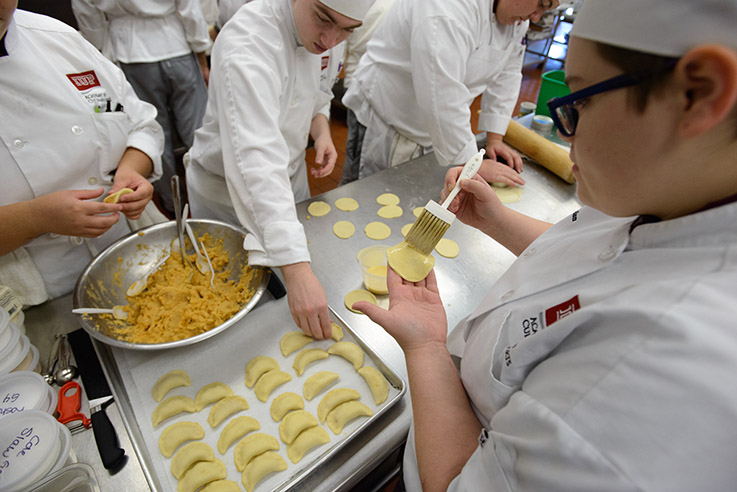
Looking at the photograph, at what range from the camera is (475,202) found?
4.33ft

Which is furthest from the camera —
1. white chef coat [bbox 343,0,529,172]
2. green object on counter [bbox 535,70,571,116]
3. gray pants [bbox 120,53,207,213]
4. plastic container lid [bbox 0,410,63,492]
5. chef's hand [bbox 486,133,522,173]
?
gray pants [bbox 120,53,207,213]

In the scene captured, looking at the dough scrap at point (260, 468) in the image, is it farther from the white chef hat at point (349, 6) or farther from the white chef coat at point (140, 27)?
the white chef coat at point (140, 27)

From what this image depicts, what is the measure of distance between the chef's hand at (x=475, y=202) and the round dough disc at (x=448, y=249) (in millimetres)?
254

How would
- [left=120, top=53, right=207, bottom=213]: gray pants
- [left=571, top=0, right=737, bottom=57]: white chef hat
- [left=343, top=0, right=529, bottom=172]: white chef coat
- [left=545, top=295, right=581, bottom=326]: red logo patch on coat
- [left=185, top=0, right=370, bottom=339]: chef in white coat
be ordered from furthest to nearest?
1. [left=120, top=53, right=207, bottom=213]: gray pants
2. [left=343, top=0, right=529, bottom=172]: white chef coat
3. [left=185, top=0, right=370, bottom=339]: chef in white coat
4. [left=545, top=295, right=581, bottom=326]: red logo patch on coat
5. [left=571, top=0, right=737, bottom=57]: white chef hat

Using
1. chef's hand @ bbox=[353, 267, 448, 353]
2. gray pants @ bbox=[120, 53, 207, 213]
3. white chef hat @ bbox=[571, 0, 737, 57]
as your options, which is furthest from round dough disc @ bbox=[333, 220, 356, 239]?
gray pants @ bbox=[120, 53, 207, 213]

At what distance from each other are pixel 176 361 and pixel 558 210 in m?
1.96

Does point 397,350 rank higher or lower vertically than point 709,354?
lower

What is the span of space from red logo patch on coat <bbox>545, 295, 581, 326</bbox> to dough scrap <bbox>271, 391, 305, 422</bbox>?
0.74 meters

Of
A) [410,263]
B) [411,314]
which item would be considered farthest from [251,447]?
[410,263]

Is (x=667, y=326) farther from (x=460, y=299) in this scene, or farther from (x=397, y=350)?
(x=460, y=299)

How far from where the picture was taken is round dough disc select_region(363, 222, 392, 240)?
1.69 meters

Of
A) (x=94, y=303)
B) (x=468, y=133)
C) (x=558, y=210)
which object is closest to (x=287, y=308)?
(x=94, y=303)

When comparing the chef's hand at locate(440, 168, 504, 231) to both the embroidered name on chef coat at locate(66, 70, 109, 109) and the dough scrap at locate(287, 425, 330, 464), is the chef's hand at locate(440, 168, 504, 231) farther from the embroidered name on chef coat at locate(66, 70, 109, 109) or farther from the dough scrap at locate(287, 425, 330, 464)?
the embroidered name on chef coat at locate(66, 70, 109, 109)

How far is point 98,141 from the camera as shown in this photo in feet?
4.23
